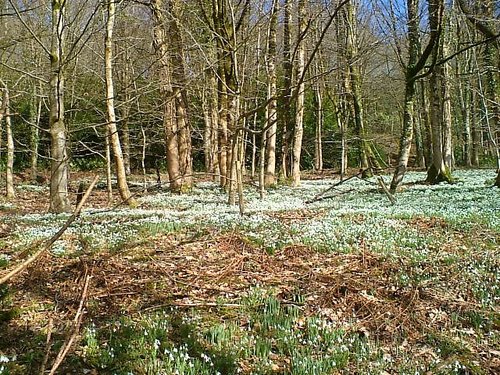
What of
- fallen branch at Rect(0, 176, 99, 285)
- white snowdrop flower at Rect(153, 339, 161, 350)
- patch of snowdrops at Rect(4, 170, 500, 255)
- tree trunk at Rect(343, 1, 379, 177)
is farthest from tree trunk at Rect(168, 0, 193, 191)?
fallen branch at Rect(0, 176, 99, 285)

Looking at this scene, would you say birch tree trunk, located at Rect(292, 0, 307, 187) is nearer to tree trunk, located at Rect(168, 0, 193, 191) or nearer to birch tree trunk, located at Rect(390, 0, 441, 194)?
birch tree trunk, located at Rect(390, 0, 441, 194)

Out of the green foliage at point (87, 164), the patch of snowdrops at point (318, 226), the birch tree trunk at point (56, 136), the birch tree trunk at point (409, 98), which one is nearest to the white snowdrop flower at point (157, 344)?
the patch of snowdrops at point (318, 226)

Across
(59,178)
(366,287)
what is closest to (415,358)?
(366,287)

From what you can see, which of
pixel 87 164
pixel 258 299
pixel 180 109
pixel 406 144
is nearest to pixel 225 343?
pixel 258 299

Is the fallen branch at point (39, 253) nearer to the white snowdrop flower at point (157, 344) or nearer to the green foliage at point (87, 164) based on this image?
the white snowdrop flower at point (157, 344)

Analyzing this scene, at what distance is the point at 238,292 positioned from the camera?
5.98 meters

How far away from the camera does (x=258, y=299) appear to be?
18.6 feet

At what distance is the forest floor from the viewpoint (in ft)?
14.1

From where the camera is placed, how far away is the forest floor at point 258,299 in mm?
4305

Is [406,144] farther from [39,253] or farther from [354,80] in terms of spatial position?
[39,253]

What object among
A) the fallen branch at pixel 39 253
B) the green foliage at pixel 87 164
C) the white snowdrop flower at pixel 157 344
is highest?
the green foliage at pixel 87 164

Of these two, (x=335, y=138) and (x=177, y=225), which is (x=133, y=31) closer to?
(x=177, y=225)

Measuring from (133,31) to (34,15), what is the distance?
20.0 feet

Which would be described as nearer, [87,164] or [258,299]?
[258,299]
